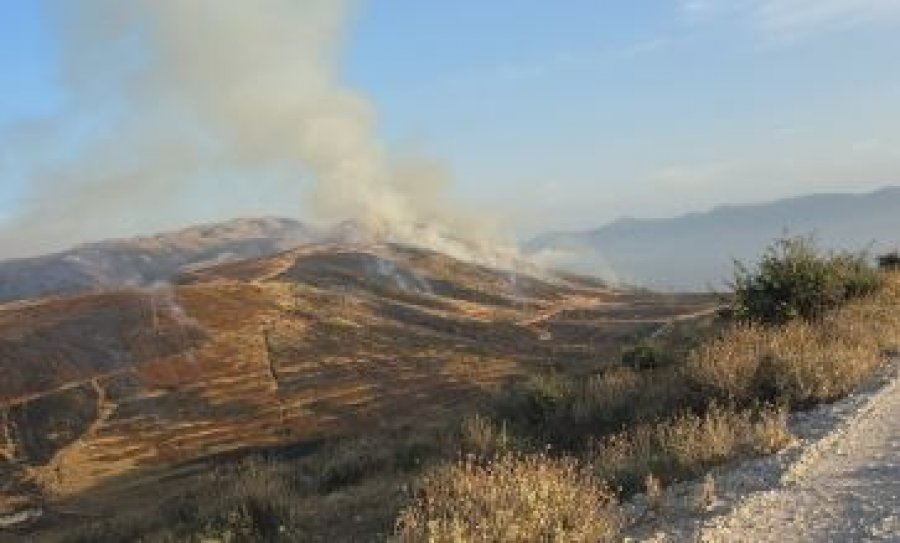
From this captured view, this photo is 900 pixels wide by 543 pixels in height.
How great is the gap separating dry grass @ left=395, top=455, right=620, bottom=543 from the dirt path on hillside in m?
1.09

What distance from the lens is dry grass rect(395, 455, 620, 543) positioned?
1023cm

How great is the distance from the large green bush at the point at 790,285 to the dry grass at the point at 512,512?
15.3m

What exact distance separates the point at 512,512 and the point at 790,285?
17.8 metres

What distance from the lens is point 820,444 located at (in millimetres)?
14250

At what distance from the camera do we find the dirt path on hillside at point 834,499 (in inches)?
421

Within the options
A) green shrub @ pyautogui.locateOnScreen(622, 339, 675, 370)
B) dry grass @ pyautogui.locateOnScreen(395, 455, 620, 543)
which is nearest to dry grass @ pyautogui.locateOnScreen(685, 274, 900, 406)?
green shrub @ pyautogui.locateOnScreen(622, 339, 675, 370)

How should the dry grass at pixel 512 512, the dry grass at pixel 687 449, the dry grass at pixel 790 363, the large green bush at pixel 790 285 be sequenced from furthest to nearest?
the large green bush at pixel 790 285
the dry grass at pixel 790 363
the dry grass at pixel 687 449
the dry grass at pixel 512 512

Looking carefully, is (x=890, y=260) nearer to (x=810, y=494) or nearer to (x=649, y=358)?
(x=649, y=358)

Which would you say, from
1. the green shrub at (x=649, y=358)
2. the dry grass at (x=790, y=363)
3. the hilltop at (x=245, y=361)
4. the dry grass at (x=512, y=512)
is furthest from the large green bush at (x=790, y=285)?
the hilltop at (x=245, y=361)

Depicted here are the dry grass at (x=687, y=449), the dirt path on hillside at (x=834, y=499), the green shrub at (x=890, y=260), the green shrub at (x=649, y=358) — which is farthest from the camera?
the green shrub at (x=890, y=260)

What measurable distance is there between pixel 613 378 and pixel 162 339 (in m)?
111

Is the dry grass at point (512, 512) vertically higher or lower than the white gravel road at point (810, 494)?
higher

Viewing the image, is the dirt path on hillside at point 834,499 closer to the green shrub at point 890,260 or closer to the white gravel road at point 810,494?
the white gravel road at point 810,494

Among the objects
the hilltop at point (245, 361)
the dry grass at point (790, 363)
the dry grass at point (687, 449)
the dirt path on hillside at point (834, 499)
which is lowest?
the hilltop at point (245, 361)
